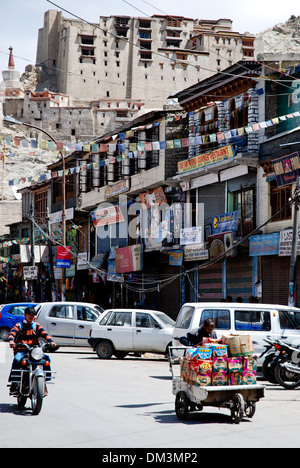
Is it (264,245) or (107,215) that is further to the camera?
(107,215)

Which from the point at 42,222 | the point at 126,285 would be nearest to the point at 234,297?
the point at 126,285

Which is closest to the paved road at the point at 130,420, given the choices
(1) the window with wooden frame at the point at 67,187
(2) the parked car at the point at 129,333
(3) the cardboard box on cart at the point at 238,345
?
(3) the cardboard box on cart at the point at 238,345

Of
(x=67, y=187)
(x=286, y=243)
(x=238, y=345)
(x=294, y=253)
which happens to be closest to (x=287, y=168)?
(x=286, y=243)

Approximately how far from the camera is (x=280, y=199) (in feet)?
83.4

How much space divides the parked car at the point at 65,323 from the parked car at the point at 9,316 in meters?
6.26

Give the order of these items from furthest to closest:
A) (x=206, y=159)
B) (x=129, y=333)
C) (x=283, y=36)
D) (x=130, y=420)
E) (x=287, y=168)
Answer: (x=283, y=36) < (x=206, y=159) < (x=287, y=168) < (x=129, y=333) < (x=130, y=420)

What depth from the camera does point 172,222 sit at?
3288 cm

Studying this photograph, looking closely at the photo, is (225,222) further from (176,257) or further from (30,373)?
(30,373)

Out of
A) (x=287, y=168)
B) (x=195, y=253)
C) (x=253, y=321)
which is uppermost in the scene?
(x=287, y=168)

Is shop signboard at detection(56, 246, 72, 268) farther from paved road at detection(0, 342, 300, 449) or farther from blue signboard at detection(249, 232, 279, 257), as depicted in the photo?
paved road at detection(0, 342, 300, 449)

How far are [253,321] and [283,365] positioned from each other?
8.64 feet

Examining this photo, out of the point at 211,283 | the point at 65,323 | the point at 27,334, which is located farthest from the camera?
the point at 211,283

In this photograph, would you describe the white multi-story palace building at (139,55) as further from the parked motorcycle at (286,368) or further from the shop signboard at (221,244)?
the parked motorcycle at (286,368)
